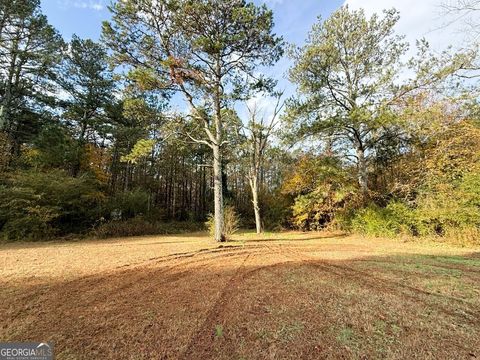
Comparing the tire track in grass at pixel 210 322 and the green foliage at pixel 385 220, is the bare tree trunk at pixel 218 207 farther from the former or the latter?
the green foliage at pixel 385 220

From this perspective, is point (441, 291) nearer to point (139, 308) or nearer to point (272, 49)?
point (139, 308)

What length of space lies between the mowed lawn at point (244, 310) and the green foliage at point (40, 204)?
7079mm

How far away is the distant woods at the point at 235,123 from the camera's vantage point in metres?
9.43

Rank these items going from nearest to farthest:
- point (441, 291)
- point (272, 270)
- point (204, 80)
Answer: point (441, 291) → point (272, 270) → point (204, 80)

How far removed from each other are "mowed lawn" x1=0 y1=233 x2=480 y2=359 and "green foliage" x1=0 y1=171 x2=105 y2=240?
7.08 meters

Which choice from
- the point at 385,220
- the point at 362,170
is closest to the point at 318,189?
the point at 362,170

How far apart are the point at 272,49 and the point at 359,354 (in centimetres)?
1076

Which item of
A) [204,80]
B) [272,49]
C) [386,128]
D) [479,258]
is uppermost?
[272,49]

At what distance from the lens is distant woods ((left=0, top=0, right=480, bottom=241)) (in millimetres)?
9430

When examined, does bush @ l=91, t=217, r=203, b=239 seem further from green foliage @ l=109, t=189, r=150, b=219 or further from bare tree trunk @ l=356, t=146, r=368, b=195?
bare tree trunk @ l=356, t=146, r=368, b=195

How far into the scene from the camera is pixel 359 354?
2.12 m

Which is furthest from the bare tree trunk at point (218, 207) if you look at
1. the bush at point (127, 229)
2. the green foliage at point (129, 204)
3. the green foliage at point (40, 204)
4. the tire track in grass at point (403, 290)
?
the green foliage at point (129, 204)

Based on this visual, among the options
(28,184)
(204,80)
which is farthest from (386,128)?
(28,184)

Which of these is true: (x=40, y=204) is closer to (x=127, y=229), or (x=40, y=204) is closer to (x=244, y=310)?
(x=127, y=229)
